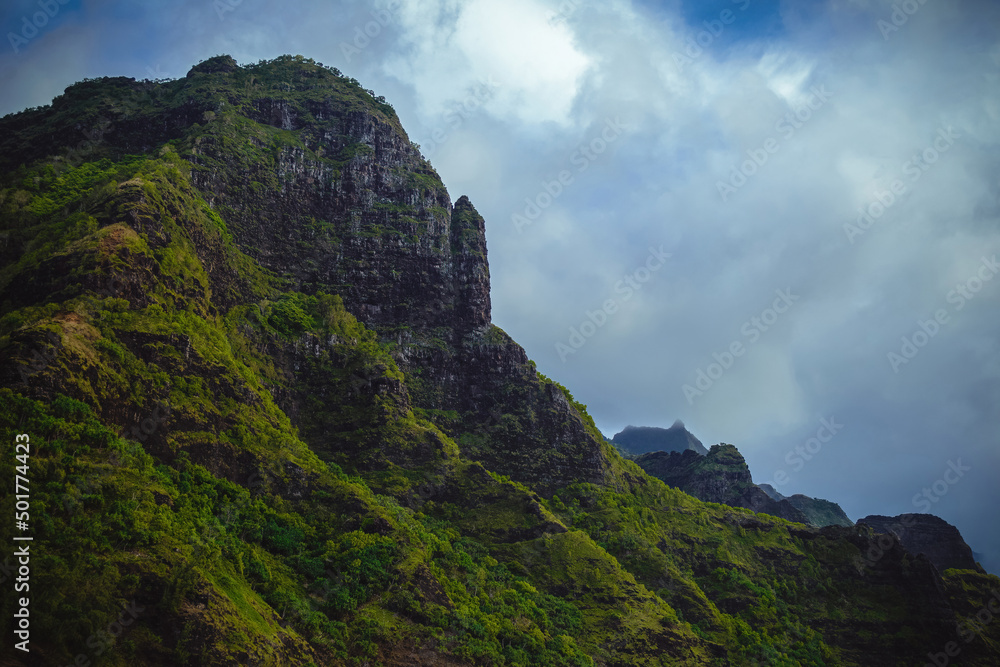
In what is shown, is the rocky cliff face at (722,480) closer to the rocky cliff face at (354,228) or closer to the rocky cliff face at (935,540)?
the rocky cliff face at (935,540)

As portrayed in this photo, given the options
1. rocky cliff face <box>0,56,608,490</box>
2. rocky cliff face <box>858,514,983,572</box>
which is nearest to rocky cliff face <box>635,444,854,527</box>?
rocky cliff face <box>858,514,983,572</box>

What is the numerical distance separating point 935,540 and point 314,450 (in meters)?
161

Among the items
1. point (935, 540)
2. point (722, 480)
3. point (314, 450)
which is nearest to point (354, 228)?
point (314, 450)

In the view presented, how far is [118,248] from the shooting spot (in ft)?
224

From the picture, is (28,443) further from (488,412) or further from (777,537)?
(777,537)

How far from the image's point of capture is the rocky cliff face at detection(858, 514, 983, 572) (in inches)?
5797

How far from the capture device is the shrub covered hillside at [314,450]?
4747 cm

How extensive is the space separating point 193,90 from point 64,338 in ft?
309

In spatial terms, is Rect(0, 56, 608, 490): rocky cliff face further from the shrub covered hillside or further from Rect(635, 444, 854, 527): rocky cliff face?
Rect(635, 444, 854, 527): rocky cliff face

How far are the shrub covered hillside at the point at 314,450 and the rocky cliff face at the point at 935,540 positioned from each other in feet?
121

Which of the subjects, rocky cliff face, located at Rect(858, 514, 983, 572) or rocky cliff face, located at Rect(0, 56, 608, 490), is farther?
rocky cliff face, located at Rect(858, 514, 983, 572)

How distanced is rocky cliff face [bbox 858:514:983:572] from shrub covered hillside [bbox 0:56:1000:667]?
121 ft

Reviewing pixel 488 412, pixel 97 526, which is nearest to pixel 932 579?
pixel 488 412

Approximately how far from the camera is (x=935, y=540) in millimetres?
153625
